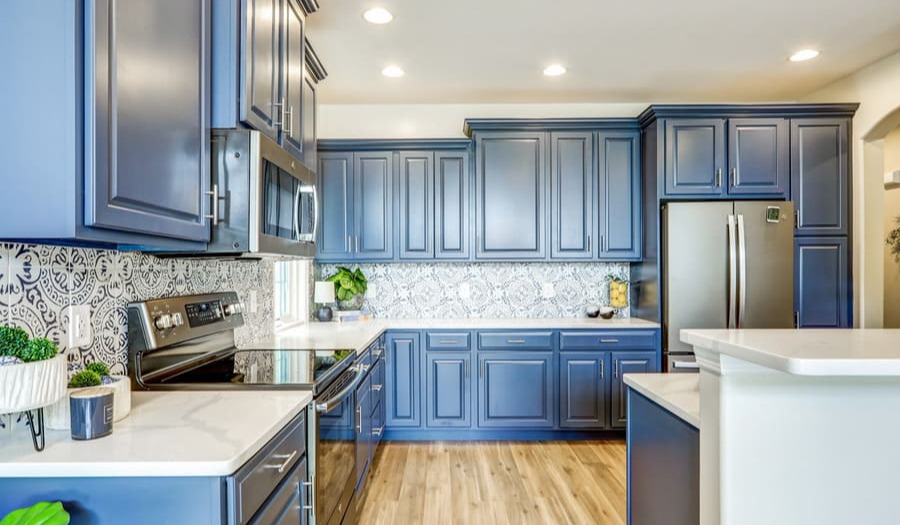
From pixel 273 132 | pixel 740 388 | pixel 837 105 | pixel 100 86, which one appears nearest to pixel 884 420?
pixel 740 388

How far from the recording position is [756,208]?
3.24 m

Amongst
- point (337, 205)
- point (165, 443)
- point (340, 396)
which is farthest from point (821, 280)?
point (165, 443)

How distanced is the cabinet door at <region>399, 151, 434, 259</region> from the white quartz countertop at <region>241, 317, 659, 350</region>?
21.6 inches

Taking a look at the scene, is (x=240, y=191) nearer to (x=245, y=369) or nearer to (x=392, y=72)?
(x=245, y=369)

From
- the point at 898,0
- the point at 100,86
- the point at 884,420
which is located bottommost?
the point at 884,420

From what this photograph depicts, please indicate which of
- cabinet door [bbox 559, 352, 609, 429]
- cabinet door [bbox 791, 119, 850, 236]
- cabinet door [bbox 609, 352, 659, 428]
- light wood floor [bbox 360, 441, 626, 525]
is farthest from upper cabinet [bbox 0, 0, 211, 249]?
cabinet door [bbox 791, 119, 850, 236]

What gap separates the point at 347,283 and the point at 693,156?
2698 millimetres

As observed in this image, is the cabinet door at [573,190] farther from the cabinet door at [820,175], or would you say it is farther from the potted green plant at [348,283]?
the potted green plant at [348,283]

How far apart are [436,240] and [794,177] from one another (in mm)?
2579

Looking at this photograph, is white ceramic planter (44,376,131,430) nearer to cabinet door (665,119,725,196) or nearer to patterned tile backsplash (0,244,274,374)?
patterned tile backsplash (0,244,274,374)

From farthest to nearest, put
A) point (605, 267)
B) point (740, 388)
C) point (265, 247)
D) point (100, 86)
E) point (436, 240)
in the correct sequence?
point (605, 267)
point (436, 240)
point (265, 247)
point (740, 388)
point (100, 86)

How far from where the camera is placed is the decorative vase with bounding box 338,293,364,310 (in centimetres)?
399

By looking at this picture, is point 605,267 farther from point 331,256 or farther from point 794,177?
point 331,256

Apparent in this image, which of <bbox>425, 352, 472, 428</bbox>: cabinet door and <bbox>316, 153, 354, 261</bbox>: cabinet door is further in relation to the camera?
<bbox>316, 153, 354, 261</bbox>: cabinet door
